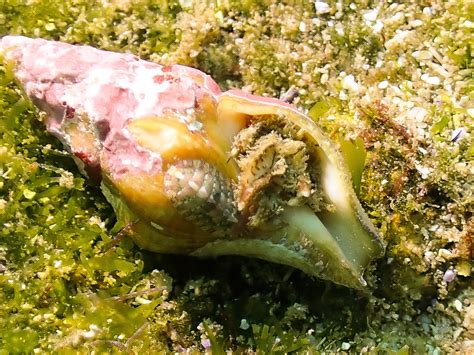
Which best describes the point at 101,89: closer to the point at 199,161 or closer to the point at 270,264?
the point at 199,161

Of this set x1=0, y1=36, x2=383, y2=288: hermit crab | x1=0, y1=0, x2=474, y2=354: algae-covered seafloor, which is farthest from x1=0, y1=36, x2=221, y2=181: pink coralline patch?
x1=0, y1=0, x2=474, y2=354: algae-covered seafloor

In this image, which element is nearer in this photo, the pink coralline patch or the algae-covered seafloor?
the pink coralline patch

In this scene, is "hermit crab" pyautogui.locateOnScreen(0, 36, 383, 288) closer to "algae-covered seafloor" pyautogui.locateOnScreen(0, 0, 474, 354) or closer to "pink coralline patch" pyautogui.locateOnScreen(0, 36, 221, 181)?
"pink coralline patch" pyautogui.locateOnScreen(0, 36, 221, 181)

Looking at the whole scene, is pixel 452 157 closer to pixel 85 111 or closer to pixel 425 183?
pixel 425 183

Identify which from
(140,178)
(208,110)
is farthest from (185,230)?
(208,110)

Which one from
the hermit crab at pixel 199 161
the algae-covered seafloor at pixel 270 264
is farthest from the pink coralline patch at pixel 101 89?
the algae-covered seafloor at pixel 270 264

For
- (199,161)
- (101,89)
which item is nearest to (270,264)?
(199,161)
